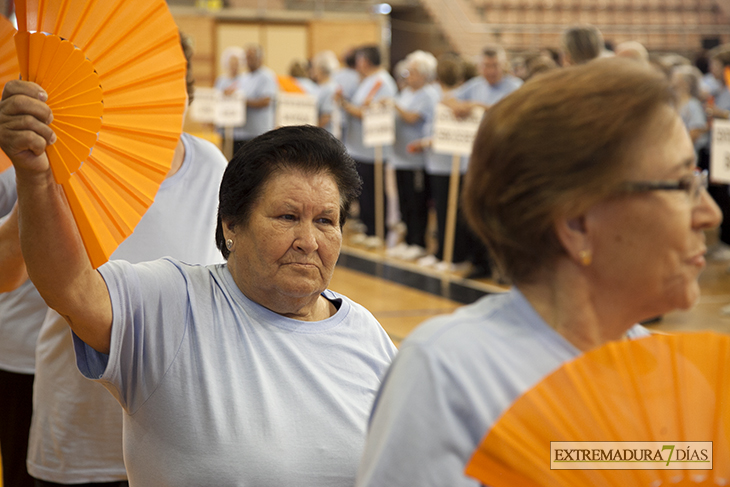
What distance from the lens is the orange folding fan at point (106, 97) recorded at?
1.09 meters

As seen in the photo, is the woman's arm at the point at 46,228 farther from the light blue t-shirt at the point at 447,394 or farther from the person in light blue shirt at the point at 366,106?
the person in light blue shirt at the point at 366,106

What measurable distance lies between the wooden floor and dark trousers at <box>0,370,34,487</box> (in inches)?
90.3

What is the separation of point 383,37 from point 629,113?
1468cm

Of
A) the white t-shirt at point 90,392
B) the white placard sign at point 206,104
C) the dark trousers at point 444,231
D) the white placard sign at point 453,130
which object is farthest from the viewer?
the white placard sign at point 206,104

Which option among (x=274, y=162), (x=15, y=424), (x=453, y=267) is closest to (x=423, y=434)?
(x=274, y=162)

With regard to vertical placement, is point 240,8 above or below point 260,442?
above

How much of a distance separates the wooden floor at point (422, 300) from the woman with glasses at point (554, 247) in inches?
132

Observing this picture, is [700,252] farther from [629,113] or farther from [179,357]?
[179,357]

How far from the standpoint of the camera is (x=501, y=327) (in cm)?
82

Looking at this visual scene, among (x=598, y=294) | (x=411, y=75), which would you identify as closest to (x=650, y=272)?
(x=598, y=294)

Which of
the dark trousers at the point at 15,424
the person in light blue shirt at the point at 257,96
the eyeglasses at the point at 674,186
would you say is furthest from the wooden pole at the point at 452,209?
the eyeglasses at the point at 674,186

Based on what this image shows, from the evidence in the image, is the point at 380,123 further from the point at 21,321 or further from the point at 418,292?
the point at 21,321

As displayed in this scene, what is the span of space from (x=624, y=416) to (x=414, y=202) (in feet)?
21.3

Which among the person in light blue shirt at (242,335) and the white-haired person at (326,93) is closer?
the person in light blue shirt at (242,335)
